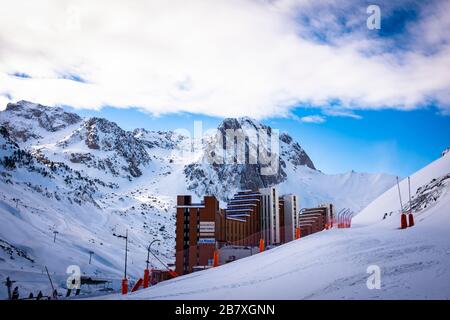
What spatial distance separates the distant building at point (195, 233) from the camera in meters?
97.7

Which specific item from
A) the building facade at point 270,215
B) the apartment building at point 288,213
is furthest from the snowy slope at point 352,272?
the apartment building at point 288,213

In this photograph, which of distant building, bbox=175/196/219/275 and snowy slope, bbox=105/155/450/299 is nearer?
snowy slope, bbox=105/155/450/299

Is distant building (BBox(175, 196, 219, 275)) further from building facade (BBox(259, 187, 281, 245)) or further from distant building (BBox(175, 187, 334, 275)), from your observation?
building facade (BBox(259, 187, 281, 245))

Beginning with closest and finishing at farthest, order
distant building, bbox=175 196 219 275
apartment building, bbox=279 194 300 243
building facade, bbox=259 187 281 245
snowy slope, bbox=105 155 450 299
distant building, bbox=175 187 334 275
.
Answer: snowy slope, bbox=105 155 450 299, distant building, bbox=175 187 334 275, distant building, bbox=175 196 219 275, building facade, bbox=259 187 281 245, apartment building, bbox=279 194 300 243

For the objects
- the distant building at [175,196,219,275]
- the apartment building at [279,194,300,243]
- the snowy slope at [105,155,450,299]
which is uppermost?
the apartment building at [279,194,300,243]

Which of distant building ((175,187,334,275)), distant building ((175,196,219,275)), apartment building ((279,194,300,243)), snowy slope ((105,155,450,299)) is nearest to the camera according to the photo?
snowy slope ((105,155,450,299))

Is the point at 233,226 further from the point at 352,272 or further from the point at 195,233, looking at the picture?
the point at 352,272

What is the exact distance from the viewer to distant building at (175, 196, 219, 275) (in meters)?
97.7

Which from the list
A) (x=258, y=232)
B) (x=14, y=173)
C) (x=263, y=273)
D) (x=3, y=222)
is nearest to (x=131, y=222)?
(x=14, y=173)

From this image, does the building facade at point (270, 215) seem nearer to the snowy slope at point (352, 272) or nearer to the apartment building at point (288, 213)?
the apartment building at point (288, 213)

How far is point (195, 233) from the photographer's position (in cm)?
10338

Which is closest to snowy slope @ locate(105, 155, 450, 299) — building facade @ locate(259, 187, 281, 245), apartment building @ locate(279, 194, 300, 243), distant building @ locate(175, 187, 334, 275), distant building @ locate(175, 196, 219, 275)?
distant building @ locate(175, 187, 334, 275)

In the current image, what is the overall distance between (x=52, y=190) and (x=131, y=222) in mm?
37383

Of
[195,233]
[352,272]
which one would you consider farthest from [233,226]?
[352,272]
